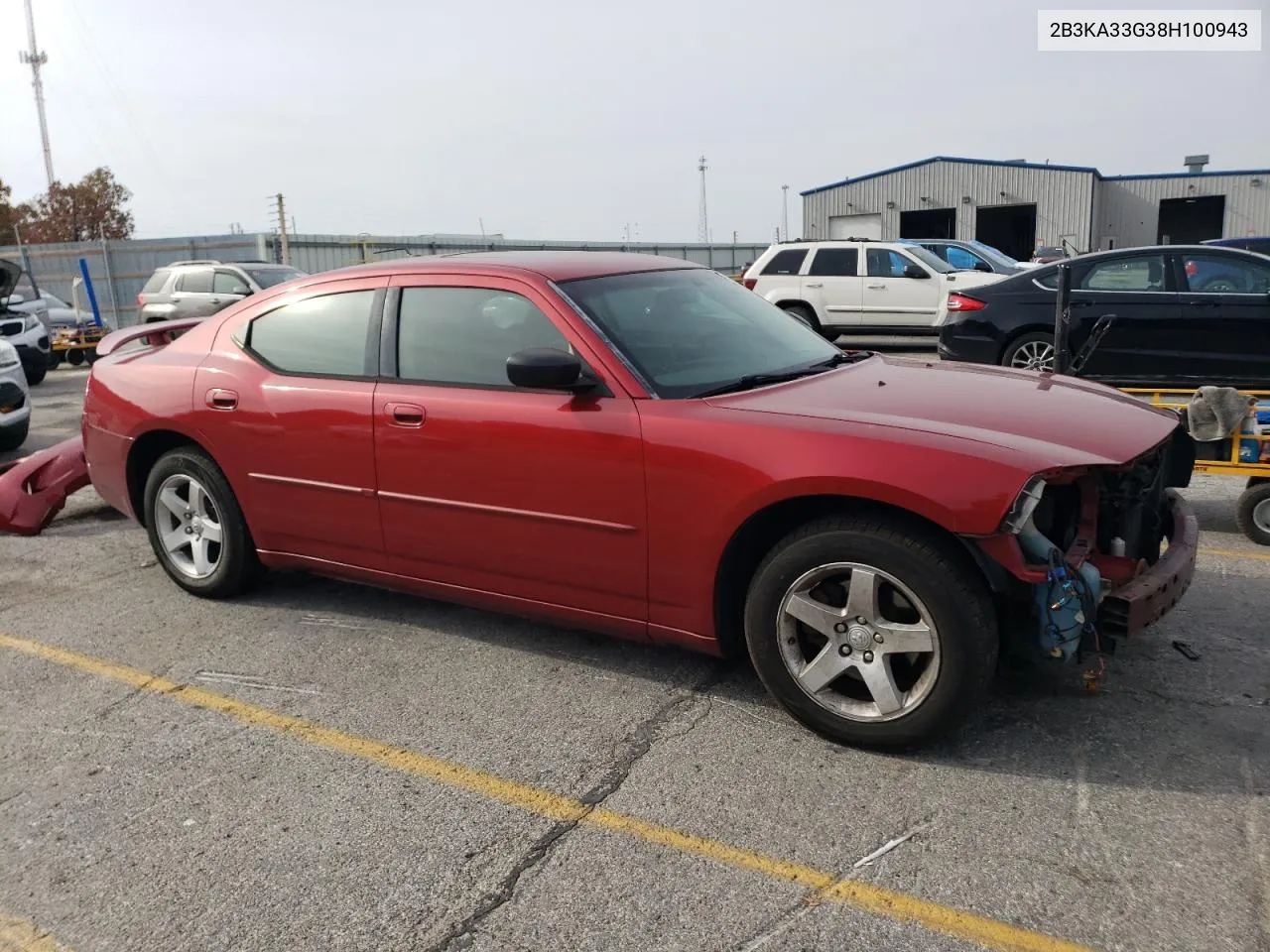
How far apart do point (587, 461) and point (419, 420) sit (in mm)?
808

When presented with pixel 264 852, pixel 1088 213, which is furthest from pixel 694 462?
pixel 1088 213

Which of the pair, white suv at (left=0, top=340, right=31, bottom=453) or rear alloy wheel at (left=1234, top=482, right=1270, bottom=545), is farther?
white suv at (left=0, top=340, right=31, bottom=453)

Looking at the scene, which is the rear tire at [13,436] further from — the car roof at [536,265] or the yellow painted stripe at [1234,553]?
the yellow painted stripe at [1234,553]

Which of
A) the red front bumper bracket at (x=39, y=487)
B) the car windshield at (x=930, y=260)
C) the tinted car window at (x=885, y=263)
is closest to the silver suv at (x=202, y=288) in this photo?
the tinted car window at (x=885, y=263)

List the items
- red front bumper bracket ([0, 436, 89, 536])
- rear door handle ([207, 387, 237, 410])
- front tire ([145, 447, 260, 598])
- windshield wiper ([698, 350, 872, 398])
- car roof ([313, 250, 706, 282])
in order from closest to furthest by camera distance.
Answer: windshield wiper ([698, 350, 872, 398])
car roof ([313, 250, 706, 282])
rear door handle ([207, 387, 237, 410])
front tire ([145, 447, 260, 598])
red front bumper bracket ([0, 436, 89, 536])

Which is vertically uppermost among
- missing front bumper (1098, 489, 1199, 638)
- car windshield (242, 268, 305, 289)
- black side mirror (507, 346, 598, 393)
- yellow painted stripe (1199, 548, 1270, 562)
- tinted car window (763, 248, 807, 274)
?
car windshield (242, 268, 305, 289)

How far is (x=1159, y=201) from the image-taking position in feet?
125

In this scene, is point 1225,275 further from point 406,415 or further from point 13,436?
point 13,436

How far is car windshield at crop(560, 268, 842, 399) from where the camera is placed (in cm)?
379

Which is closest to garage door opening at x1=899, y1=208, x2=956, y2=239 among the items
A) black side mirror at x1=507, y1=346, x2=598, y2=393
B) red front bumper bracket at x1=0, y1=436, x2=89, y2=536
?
red front bumper bracket at x1=0, y1=436, x2=89, y2=536

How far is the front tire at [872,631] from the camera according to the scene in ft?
10.1

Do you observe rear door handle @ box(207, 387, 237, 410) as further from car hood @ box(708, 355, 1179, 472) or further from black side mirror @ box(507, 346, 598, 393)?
car hood @ box(708, 355, 1179, 472)

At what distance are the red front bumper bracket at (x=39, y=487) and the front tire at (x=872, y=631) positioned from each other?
5.01 m

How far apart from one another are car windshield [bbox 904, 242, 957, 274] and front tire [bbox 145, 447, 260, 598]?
12809 mm
